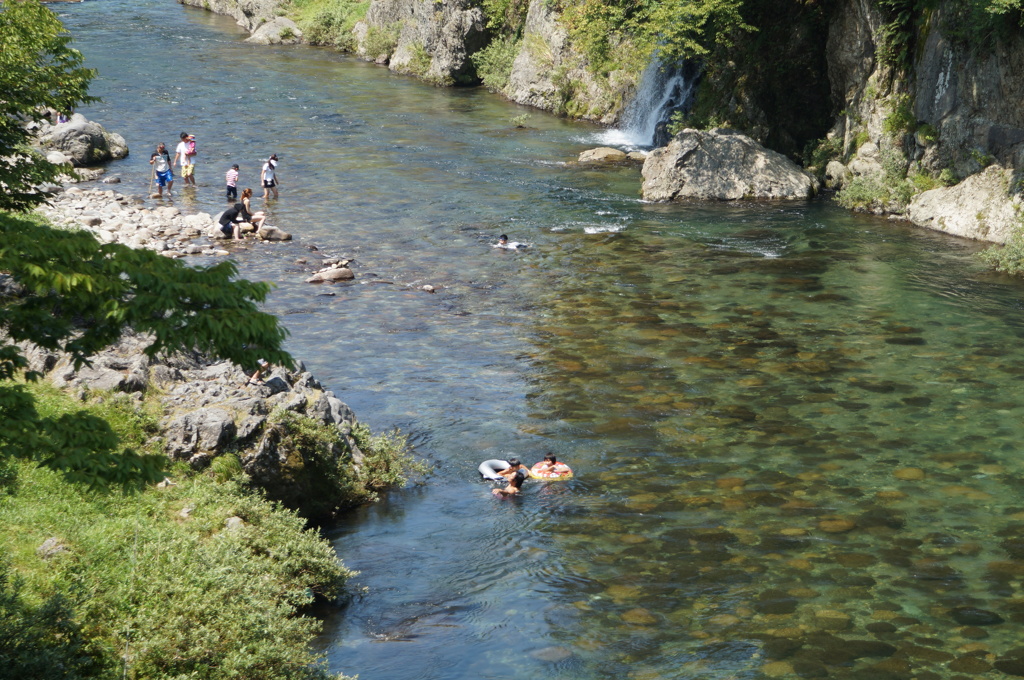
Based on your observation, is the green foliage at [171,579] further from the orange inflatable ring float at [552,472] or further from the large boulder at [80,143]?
the large boulder at [80,143]

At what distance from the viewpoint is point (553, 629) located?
13469 mm

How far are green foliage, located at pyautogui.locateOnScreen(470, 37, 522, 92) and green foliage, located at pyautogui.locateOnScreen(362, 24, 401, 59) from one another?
28.1 ft

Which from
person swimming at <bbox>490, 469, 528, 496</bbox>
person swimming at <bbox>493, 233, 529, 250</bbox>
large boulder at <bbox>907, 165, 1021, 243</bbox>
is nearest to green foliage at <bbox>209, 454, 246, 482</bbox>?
person swimming at <bbox>490, 469, 528, 496</bbox>

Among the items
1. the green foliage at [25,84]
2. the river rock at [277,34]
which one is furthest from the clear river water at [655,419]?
the river rock at [277,34]

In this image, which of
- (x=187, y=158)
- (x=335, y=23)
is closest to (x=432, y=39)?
(x=335, y=23)

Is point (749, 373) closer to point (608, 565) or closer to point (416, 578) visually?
point (608, 565)

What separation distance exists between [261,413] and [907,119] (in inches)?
1098

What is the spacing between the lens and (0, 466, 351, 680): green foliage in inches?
437

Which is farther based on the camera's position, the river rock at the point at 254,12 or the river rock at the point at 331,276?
the river rock at the point at 254,12

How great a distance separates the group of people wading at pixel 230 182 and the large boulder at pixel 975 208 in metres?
22.4

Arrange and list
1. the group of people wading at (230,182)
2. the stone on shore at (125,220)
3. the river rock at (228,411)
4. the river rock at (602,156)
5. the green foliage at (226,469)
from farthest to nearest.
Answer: the river rock at (602,156), the group of people wading at (230,182), the stone on shore at (125,220), the river rock at (228,411), the green foliage at (226,469)

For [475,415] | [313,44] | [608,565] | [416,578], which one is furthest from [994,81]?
[313,44]

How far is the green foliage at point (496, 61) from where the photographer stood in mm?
59312

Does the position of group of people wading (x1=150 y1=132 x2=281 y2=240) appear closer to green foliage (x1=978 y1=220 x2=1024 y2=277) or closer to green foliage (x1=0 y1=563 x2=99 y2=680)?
green foliage (x1=0 y1=563 x2=99 y2=680)
